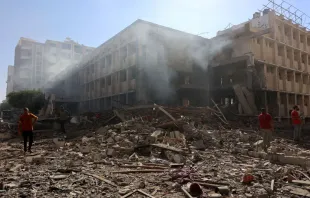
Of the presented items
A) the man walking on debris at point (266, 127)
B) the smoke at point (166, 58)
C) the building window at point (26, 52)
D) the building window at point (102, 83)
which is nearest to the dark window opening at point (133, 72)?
the smoke at point (166, 58)

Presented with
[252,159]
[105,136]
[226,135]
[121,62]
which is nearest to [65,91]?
[121,62]

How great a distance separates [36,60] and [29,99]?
31.0m

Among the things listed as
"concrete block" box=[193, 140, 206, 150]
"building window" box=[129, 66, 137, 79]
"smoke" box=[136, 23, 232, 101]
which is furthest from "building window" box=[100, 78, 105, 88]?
"concrete block" box=[193, 140, 206, 150]

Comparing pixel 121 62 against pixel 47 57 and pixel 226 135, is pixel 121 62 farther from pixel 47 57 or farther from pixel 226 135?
pixel 47 57

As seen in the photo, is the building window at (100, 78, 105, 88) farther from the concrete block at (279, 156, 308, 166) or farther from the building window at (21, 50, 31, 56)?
the building window at (21, 50, 31, 56)

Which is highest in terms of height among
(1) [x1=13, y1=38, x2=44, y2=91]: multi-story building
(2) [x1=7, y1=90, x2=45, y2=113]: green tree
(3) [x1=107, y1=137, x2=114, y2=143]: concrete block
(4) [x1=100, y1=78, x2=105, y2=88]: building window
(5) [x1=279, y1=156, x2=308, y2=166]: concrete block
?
(1) [x1=13, y1=38, x2=44, y2=91]: multi-story building

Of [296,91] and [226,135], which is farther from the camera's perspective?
[296,91]

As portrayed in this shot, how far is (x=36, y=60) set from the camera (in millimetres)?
59406

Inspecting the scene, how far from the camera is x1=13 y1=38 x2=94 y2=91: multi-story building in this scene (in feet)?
192

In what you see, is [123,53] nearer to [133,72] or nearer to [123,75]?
[123,75]

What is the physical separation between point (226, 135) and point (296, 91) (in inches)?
755

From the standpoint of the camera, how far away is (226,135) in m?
10.5

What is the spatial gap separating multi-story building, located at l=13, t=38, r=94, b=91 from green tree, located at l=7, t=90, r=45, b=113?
23.6 metres

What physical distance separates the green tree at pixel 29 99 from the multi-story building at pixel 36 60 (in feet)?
77.5
